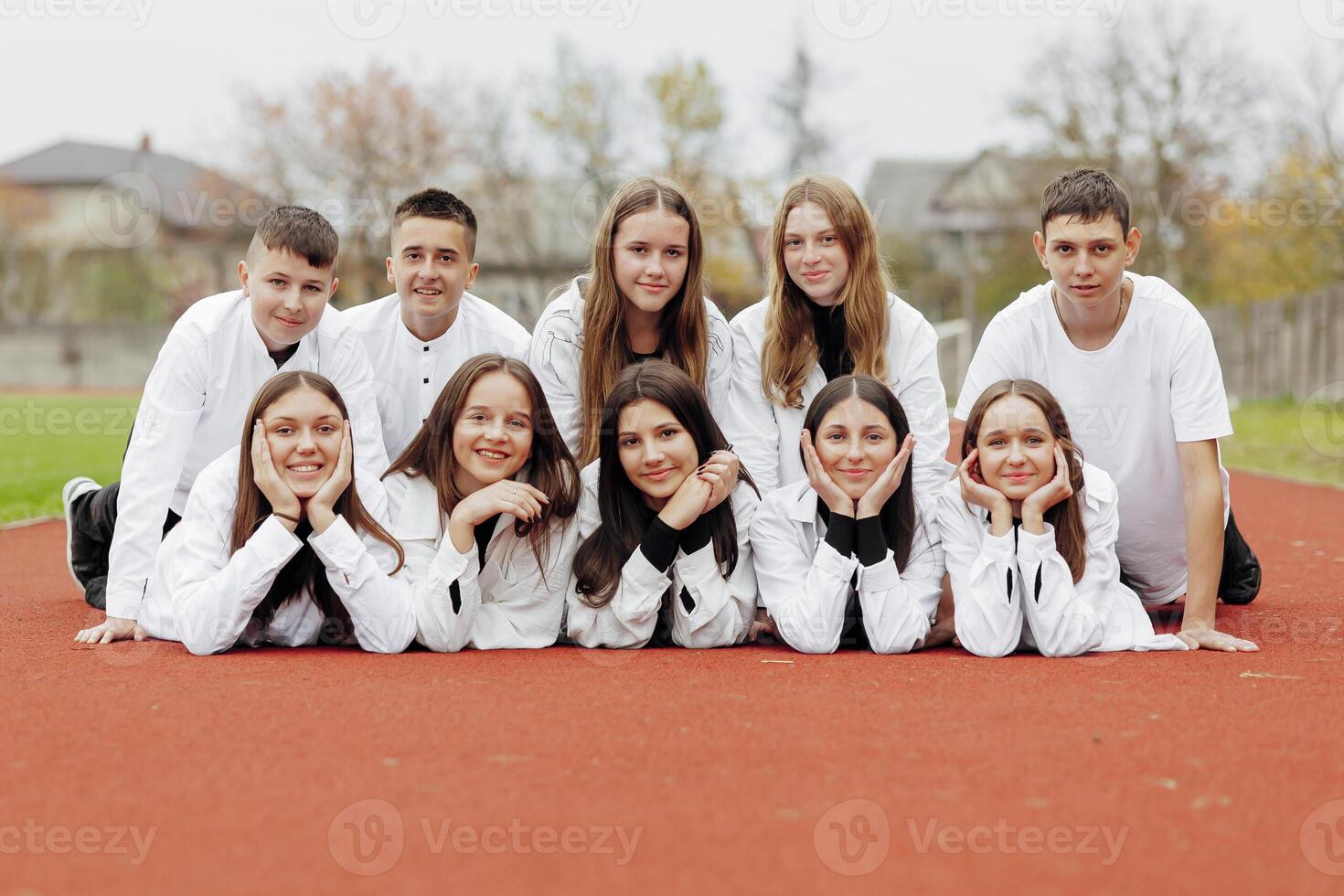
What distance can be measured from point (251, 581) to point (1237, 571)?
4.30 metres

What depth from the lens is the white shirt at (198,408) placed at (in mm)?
5211

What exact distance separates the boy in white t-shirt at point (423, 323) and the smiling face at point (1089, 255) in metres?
2.52

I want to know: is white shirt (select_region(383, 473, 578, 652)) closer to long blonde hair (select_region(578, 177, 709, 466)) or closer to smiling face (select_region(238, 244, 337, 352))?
long blonde hair (select_region(578, 177, 709, 466))

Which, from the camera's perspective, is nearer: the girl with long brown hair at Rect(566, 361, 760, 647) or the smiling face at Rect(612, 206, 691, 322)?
the girl with long brown hair at Rect(566, 361, 760, 647)

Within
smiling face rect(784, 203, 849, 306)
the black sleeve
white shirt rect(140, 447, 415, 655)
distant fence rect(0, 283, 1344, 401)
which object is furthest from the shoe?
distant fence rect(0, 283, 1344, 401)

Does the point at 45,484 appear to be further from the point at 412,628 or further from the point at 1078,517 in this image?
the point at 1078,517

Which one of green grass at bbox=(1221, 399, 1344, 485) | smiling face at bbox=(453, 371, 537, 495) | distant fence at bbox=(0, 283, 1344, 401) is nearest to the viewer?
smiling face at bbox=(453, 371, 537, 495)

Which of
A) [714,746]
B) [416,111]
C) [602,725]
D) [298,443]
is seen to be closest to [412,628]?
[298,443]

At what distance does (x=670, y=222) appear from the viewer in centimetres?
564

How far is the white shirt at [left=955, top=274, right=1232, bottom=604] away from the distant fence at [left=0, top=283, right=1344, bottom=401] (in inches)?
661

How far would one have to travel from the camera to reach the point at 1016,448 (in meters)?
4.88

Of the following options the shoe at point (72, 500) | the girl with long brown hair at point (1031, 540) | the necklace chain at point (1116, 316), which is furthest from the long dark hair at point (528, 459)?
the necklace chain at point (1116, 316)

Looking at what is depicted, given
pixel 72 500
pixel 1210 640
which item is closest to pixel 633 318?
pixel 1210 640

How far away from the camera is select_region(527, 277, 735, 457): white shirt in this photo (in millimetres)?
5652
